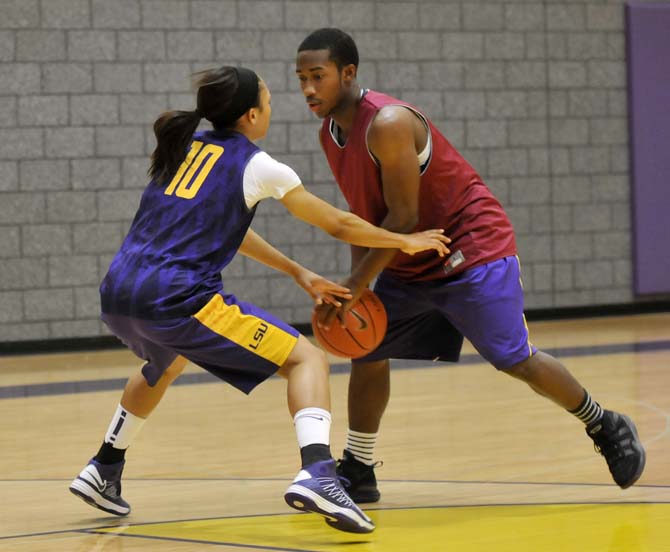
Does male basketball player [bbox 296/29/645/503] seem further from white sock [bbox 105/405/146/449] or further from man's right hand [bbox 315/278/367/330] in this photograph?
white sock [bbox 105/405/146/449]

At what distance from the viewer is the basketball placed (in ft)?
12.9

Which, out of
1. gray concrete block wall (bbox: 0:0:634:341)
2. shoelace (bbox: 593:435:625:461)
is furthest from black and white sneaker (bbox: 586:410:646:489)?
gray concrete block wall (bbox: 0:0:634:341)

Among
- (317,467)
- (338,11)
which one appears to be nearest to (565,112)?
(338,11)

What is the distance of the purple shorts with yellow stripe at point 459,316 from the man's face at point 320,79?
622 mm

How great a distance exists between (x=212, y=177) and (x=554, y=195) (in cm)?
708

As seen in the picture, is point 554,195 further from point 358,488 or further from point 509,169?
point 358,488

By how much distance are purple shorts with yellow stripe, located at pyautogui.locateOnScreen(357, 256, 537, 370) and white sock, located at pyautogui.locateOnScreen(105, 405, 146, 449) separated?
78 cm

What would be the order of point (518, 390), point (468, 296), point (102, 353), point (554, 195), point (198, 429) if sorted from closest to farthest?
1. point (468, 296)
2. point (198, 429)
3. point (518, 390)
4. point (102, 353)
5. point (554, 195)

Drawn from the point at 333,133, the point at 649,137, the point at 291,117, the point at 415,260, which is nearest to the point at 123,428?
the point at 415,260

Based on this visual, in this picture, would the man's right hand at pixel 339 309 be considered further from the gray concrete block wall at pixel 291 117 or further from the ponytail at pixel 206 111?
the gray concrete block wall at pixel 291 117

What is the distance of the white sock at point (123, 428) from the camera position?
391 centimetres

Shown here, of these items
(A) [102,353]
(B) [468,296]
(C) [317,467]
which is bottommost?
(A) [102,353]

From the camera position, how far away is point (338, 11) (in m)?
9.57

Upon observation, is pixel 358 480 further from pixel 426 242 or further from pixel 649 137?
pixel 649 137
